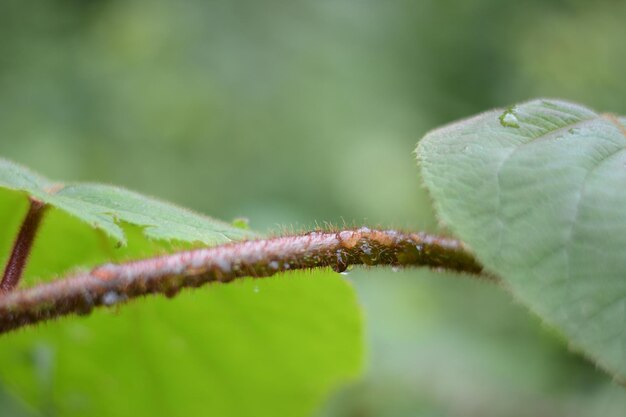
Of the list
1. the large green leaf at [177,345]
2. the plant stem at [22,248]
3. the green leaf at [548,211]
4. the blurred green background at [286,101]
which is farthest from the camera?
the blurred green background at [286,101]

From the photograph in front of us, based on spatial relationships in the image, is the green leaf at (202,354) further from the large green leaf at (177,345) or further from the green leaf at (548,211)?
A: the green leaf at (548,211)

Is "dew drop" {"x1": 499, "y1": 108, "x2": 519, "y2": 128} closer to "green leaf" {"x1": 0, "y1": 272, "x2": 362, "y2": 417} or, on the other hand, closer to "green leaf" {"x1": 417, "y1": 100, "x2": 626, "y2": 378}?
"green leaf" {"x1": 417, "y1": 100, "x2": 626, "y2": 378}

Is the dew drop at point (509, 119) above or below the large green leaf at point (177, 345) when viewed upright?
above

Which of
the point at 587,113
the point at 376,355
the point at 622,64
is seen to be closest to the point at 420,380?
the point at 376,355

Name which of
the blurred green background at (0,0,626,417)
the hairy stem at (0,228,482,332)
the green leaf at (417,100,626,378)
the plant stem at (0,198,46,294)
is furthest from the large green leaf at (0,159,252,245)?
the blurred green background at (0,0,626,417)

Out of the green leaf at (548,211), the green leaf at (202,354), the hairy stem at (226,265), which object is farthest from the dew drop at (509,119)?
the green leaf at (202,354)

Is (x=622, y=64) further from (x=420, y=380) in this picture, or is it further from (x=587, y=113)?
(x=587, y=113)

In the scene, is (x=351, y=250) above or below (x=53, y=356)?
above
